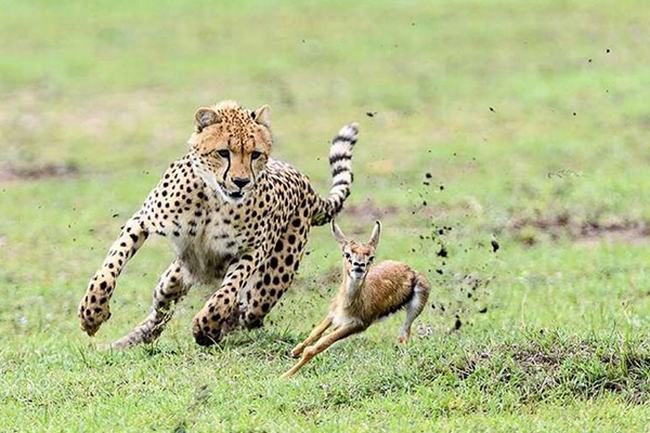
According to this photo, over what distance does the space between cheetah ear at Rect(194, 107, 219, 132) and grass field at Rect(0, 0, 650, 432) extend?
1.21 meters

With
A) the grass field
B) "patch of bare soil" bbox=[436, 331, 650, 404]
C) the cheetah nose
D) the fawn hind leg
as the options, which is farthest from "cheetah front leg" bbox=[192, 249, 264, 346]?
"patch of bare soil" bbox=[436, 331, 650, 404]

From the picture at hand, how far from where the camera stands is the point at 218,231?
9.23 metres

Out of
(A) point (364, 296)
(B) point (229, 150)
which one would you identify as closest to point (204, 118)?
(B) point (229, 150)

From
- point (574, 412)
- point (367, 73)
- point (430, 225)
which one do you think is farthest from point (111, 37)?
point (574, 412)

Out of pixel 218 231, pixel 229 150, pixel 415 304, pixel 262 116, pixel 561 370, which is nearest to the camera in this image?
pixel 561 370

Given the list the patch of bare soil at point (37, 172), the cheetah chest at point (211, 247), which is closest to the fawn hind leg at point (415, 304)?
the cheetah chest at point (211, 247)

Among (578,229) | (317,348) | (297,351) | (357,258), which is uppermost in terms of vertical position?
(357,258)

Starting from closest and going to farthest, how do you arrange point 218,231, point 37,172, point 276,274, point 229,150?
point 229,150 → point 218,231 → point 276,274 → point 37,172

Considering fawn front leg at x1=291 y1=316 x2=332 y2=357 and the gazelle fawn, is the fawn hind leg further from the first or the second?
fawn front leg at x1=291 y1=316 x2=332 y2=357

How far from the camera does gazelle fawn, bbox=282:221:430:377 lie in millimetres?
8195

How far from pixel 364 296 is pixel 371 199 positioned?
6584 millimetres

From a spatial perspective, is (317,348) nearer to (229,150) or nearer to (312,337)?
(312,337)

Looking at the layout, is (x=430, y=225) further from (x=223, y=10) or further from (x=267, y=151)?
(x=223, y=10)

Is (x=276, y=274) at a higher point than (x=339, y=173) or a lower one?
lower
